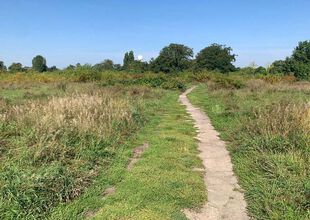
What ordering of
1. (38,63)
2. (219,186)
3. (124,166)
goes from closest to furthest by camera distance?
(219,186) < (124,166) < (38,63)

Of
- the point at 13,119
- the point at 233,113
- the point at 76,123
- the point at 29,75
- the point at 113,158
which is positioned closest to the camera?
the point at 113,158

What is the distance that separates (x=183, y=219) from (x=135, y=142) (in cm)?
423

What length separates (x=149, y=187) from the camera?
521cm

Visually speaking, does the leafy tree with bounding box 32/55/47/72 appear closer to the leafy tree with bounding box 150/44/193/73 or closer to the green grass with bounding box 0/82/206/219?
the leafy tree with bounding box 150/44/193/73

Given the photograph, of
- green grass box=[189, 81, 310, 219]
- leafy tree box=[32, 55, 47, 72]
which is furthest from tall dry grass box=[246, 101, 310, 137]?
leafy tree box=[32, 55, 47, 72]

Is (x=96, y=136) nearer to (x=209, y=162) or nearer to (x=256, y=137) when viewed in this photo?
(x=209, y=162)

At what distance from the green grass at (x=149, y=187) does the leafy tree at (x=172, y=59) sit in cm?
5299

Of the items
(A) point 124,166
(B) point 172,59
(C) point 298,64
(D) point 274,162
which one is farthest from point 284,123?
(B) point 172,59

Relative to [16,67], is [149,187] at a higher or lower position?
lower

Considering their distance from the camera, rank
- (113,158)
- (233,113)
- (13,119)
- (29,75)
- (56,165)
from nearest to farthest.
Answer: (56,165) < (113,158) < (13,119) < (233,113) < (29,75)

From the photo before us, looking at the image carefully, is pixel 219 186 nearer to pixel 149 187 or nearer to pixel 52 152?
pixel 149 187

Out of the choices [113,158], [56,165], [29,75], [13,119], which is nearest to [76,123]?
[113,158]

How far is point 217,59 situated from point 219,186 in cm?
5877

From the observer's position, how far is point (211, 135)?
31.4 feet
